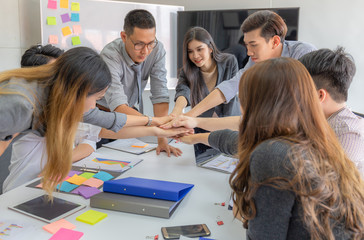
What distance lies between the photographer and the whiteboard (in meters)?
3.45

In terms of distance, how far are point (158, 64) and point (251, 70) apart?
65.7 inches

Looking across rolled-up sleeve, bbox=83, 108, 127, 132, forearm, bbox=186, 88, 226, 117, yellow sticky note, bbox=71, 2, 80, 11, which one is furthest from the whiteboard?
rolled-up sleeve, bbox=83, 108, 127, 132

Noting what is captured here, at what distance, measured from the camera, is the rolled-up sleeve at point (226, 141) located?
1.33 meters

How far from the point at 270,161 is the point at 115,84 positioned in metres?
1.57

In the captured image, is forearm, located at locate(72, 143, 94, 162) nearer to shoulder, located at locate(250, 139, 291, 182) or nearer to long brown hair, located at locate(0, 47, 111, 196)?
long brown hair, located at locate(0, 47, 111, 196)

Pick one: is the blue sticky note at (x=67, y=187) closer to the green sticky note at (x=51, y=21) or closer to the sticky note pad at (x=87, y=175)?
the sticky note pad at (x=87, y=175)

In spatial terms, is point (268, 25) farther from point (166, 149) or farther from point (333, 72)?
point (166, 149)

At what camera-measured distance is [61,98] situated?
1153 mm

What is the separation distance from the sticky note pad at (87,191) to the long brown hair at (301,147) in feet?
2.10

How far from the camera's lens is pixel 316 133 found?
0.84 meters

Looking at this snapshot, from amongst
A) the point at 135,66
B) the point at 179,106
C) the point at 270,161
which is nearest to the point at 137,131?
the point at 179,106

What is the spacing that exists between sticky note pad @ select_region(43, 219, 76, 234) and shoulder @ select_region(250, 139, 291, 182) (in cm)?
63

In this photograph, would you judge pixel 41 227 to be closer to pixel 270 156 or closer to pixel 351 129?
pixel 270 156

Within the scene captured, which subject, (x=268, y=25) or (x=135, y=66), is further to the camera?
(x=135, y=66)
